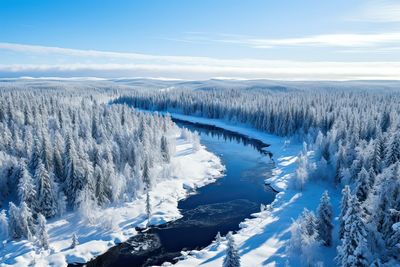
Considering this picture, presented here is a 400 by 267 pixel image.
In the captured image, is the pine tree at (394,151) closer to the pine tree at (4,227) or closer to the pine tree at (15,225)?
the pine tree at (15,225)

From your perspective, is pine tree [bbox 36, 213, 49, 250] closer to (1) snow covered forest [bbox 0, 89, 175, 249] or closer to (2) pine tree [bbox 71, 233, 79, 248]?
(1) snow covered forest [bbox 0, 89, 175, 249]

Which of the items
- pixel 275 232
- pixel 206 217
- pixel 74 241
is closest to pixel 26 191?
pixel 74 241

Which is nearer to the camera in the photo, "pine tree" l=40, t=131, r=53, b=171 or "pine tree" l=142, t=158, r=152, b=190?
"pine tree" l=40, t=131, r=53, b=171

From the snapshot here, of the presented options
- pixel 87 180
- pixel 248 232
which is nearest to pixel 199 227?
pixel 248 232

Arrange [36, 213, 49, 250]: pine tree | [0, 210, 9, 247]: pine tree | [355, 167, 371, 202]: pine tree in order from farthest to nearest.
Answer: [0, 210, 9, 247]: pine tree, [355, 167, 371, 202]: pine tree, [36, 213, 49, 250]: pine tree

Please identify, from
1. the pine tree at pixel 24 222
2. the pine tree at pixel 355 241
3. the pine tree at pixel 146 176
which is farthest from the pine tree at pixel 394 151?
the pine tree at pixel 24 222

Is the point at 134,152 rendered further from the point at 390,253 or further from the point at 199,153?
the point at 390,253

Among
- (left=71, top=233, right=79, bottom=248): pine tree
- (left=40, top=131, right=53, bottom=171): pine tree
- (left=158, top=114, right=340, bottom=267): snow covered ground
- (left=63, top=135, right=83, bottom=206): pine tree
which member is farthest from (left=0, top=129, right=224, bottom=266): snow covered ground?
(left=158, top=114, right=340, bottom=267): snow covered ground
